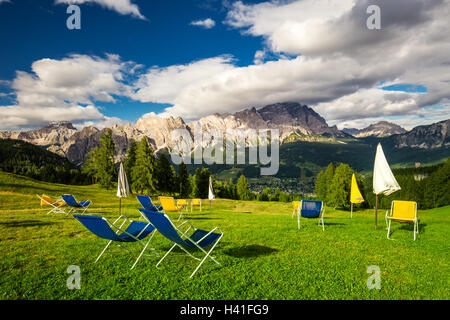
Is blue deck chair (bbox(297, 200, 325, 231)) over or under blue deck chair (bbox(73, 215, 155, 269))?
under

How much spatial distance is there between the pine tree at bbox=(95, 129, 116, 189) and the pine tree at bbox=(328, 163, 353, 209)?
40644 millimetres

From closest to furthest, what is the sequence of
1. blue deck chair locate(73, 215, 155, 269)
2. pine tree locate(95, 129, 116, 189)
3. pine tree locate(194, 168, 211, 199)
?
blue deck chair locate(73, 215, 155, 269) < pine tree locate(95, 129, 116, 189) < pine tree locate(194, 168, 211, 199)

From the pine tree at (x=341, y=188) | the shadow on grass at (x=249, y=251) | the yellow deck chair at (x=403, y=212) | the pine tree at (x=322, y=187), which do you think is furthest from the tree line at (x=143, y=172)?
the yellow deck chair at (x=403, y=212)

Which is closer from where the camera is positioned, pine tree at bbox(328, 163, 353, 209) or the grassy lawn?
the grassy lawn

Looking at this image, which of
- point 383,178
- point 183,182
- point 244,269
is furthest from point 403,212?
point 183,182

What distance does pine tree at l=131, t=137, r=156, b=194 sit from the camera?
42219mm

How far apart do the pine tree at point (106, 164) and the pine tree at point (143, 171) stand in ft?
15.6

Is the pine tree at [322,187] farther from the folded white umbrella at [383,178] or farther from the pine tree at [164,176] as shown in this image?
the folded white umbrella at [383,178]

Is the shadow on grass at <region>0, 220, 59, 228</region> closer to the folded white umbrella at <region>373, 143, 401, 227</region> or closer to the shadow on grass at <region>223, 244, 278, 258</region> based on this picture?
the shadow on grass at <region>223, 244, 278, 258</region>

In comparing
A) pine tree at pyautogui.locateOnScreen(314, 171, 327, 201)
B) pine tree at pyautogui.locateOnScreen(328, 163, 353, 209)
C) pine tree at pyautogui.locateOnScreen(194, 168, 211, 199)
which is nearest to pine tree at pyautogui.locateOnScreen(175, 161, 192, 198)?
pine tree at pyautogui.locateOnScreen(194, 168, 211, 199)

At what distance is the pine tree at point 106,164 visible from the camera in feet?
144

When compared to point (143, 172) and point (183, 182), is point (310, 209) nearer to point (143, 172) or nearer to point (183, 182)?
point (143, 172)
